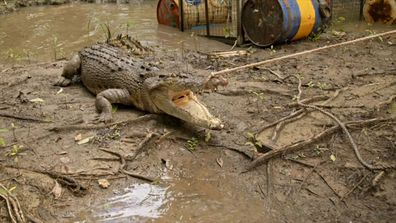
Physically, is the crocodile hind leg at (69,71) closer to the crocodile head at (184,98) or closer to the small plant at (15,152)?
the crocodile head at (184,98)

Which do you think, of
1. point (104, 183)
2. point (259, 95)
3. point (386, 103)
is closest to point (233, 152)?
point (104, 183)

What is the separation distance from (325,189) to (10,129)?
3249mm

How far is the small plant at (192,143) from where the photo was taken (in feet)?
14.0

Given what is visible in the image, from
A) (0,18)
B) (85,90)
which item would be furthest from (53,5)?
(85,90)

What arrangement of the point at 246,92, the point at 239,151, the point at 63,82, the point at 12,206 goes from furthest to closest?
1. the point at 63,82
2. the point at 246,92
3. the point at 239,151
4. the point at 12,206

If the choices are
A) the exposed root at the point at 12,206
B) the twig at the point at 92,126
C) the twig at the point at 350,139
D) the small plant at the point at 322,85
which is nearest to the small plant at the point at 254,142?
the twig at the point at 350,139

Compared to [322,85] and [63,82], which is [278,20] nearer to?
[322,85]

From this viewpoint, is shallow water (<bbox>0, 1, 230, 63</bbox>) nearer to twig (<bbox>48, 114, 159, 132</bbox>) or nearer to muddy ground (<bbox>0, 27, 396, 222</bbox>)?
muddy ground (<bbox>0, 27, 396, 222</bbox>)

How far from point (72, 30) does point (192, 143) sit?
23.2ft

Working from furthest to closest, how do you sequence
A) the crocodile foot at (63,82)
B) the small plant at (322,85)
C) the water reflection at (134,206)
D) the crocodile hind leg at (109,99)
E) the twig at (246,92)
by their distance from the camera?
1. the crocodile foot at (63,82)
2. the small plant at (322,85)
3. the twig at (246,92)
4. the crocodile hind leg at (109,99)
5. the water reflection at (134,206)

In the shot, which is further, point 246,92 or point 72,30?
point 72,30

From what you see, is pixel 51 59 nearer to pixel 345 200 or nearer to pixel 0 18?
pixel 0 18

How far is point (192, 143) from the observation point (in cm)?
432

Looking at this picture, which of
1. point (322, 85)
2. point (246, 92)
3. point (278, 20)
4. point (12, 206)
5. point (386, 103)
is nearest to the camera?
point (12, 206)
